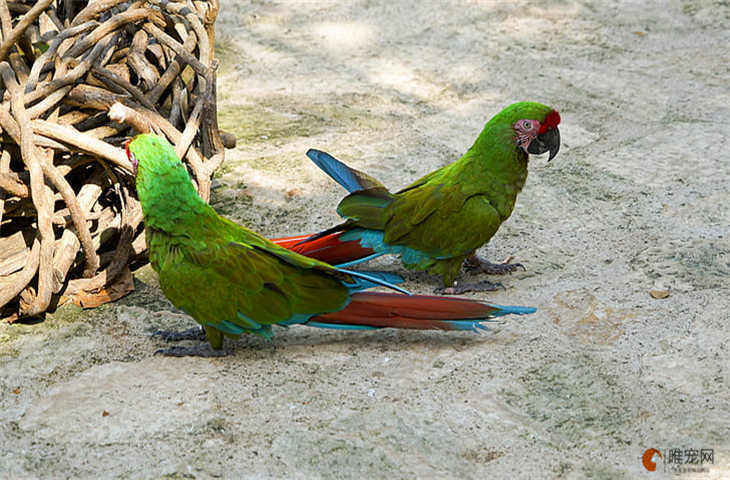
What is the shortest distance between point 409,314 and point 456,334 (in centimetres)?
20

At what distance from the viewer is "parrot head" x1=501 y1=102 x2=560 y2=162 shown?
7.91 feet

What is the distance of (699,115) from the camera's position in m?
3.51

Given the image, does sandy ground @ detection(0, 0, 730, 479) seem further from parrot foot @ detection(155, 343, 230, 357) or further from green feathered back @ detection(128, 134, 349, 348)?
green feathered back @ detection(128, 134, 349, 348)

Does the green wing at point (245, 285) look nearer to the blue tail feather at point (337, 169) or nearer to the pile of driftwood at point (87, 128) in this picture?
the pile of driftwood at point (87, 128)

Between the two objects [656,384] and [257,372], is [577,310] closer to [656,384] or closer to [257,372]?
[656,384]

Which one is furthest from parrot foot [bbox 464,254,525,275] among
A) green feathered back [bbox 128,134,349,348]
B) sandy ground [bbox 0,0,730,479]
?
green feathered back [bbox 128,134,349,348]

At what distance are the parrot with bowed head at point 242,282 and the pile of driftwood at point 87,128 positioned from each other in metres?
0.23

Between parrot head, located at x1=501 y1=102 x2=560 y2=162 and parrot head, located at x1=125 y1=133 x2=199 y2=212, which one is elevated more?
parrot head, located at x1=501 y1=102 x2=560 y2=162

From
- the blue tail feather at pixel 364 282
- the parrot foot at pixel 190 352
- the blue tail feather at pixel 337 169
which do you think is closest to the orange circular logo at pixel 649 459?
the blue tail feather at pixel 364 282

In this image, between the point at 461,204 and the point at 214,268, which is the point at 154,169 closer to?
the point at 214,268

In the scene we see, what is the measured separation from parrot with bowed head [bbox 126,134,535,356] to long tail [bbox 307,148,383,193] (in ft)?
1.66

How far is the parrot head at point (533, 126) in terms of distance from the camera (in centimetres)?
241

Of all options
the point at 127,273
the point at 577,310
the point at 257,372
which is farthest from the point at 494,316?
the point at 127,273

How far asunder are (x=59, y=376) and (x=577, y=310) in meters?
1.45
